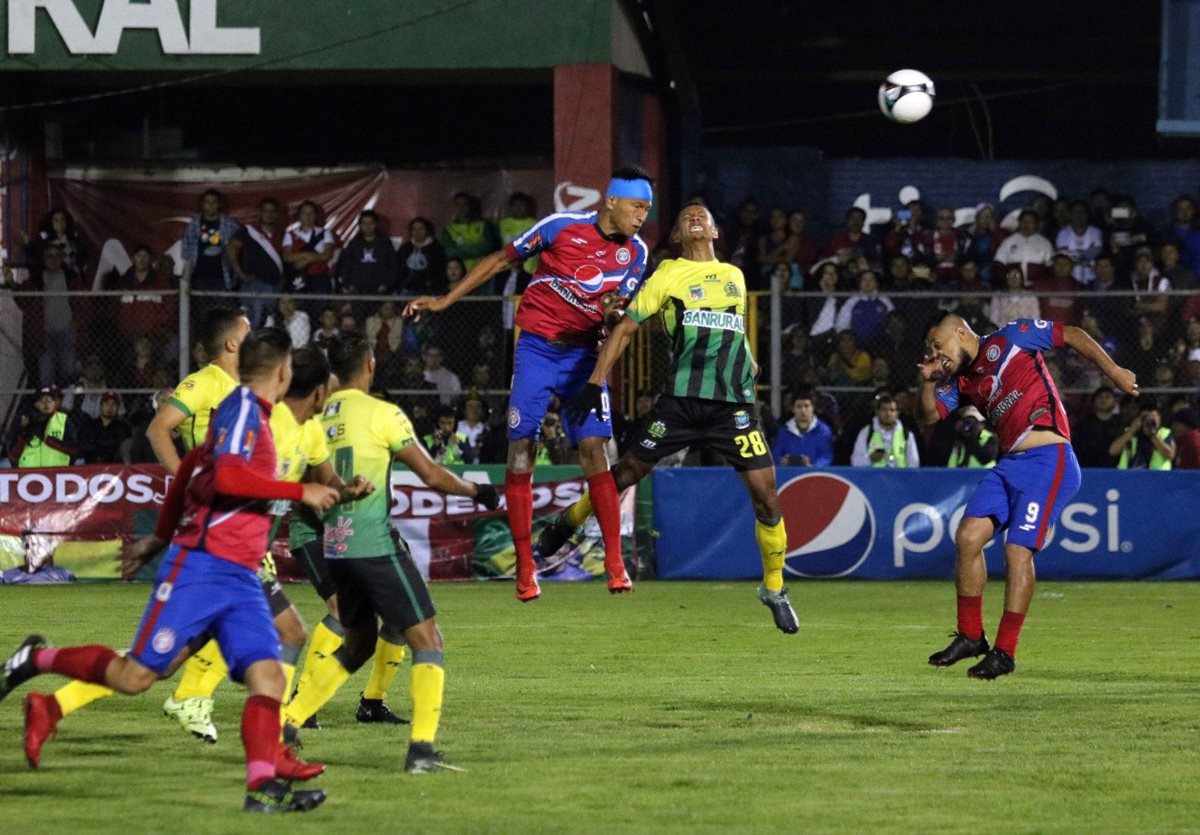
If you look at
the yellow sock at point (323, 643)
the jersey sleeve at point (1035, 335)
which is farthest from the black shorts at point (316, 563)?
the jersey sleeve at point (1035, 335)

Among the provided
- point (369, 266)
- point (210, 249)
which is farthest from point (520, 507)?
point (210, 249)

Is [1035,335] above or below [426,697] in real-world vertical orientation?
above

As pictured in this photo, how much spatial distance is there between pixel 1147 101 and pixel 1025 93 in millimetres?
1655

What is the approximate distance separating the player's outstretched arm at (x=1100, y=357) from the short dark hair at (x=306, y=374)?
4.69 meters

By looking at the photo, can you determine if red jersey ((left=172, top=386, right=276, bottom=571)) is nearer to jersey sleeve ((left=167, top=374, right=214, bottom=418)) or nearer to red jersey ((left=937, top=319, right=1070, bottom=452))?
jersey sleeve ((left=167, top=374, right=214, bottom=418))

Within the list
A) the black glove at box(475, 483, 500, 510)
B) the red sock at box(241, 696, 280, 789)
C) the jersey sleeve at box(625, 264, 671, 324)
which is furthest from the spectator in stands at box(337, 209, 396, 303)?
the red sock at box(241, 696, 280, 789)

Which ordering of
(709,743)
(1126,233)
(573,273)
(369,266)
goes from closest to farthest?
(709,743)
(573,273)
(369,266)
(1126,233)

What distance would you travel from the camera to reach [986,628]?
1553cm

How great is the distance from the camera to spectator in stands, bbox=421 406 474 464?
20.7m

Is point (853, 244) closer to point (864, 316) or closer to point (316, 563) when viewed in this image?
point (864, 316)

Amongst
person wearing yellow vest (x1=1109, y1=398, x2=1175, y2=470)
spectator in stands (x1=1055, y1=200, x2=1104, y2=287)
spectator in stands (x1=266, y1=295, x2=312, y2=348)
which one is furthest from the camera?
spectator in stands (x1=1055, y1=200, x2=1104, y2=287)

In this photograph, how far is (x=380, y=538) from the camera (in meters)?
8.84

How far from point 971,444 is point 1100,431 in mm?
1333

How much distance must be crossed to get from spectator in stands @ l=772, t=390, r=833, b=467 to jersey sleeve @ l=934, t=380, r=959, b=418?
8539mm
